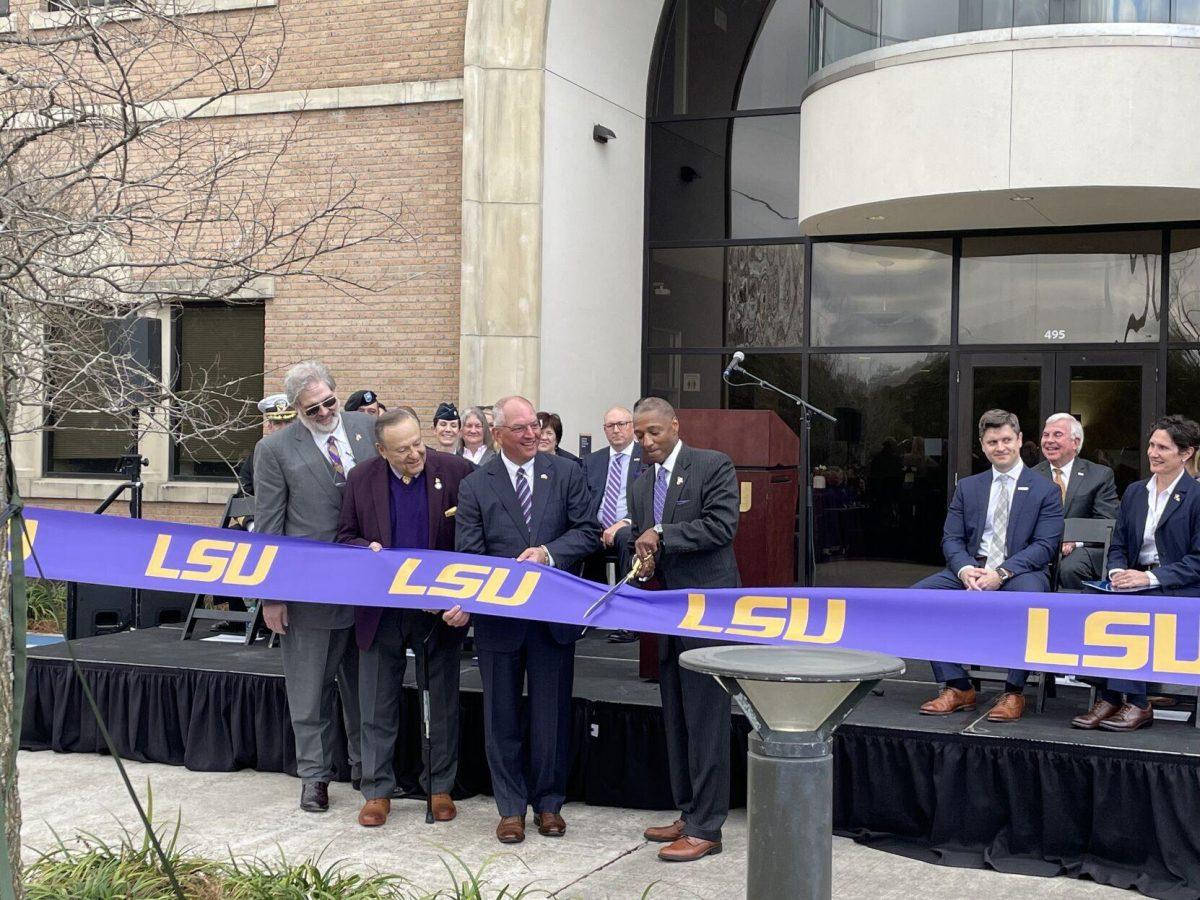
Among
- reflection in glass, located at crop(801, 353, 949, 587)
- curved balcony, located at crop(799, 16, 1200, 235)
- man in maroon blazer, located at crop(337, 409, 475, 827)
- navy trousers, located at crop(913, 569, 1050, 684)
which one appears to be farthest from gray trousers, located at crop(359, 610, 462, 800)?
reflection in glass, located at crop(801, 353, 949, 587)

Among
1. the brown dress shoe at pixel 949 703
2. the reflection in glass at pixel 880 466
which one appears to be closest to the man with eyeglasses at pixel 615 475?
the brown dress shoe at pixel 949 703

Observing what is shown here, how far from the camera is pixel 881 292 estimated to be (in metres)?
14.7

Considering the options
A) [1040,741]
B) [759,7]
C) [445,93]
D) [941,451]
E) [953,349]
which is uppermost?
[759,7]

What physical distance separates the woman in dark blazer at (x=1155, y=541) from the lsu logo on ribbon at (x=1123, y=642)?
77cm

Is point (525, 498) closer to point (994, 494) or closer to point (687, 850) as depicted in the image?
point (687, 850)

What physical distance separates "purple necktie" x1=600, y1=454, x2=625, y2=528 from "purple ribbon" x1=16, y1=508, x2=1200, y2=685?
3.51 m

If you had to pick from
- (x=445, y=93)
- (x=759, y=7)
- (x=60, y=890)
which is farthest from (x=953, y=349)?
(x=60, y=890)

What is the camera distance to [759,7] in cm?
1565

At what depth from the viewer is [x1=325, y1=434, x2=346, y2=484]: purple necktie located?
7680 millimetres

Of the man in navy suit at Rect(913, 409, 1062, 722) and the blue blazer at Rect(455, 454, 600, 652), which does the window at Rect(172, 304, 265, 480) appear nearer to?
the blue blazer at Rect(455, 454, 600, 652)

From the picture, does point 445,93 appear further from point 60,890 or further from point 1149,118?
point 60,890

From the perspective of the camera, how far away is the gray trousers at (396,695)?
7320 millimetres

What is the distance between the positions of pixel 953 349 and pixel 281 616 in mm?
9072

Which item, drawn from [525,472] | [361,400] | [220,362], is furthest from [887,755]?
[220,362]
